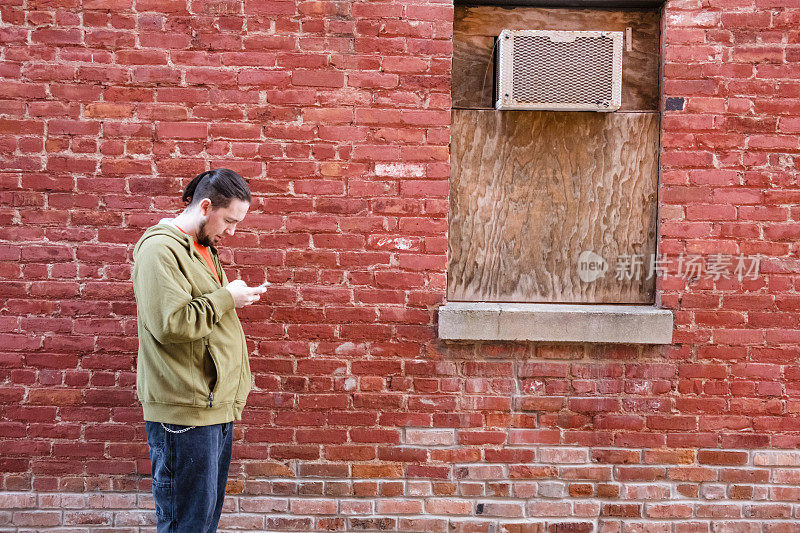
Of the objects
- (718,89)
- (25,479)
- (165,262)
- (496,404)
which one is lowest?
(25,479)

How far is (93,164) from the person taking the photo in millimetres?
3434

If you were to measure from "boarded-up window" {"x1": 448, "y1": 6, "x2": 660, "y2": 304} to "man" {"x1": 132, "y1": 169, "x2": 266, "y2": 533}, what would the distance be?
4.84 feet

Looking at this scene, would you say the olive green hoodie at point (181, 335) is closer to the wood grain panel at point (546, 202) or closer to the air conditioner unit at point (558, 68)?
the wood grain panel at point (546, 202)

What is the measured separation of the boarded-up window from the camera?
3.62 meters

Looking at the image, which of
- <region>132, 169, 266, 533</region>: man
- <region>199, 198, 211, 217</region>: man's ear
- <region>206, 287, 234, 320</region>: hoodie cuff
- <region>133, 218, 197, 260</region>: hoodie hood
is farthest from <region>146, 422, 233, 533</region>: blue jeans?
<region>199, 198, 211, 217</region>: man's ear

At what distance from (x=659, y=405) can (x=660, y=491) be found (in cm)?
49

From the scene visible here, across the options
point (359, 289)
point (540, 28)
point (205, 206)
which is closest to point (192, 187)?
point (205, 206)

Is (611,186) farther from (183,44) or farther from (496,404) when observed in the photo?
(183,44)

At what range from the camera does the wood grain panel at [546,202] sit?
11.9ft

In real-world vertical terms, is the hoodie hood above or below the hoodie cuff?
above

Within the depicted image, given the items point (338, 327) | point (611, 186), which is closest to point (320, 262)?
point (338, 327)

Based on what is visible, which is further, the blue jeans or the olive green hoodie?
the blue jeans

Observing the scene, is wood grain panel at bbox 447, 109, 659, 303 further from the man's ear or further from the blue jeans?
the blue jeans

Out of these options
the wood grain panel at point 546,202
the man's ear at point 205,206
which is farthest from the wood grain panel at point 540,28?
the man's ear at point 205,206
